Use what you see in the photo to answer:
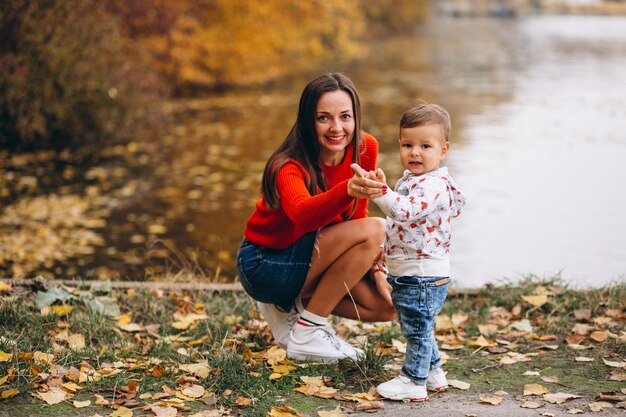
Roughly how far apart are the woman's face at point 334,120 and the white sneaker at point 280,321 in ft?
2.90

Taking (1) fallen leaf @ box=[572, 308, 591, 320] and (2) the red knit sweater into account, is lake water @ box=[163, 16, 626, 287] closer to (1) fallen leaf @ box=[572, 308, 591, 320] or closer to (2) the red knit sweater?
(1) fallen leaf @ box=[572, 308, 591, 320]

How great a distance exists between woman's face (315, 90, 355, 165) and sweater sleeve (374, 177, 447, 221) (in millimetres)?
573

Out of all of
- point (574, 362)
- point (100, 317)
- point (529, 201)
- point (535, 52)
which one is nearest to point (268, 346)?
point (100, 317)

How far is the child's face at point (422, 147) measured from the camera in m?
3.17

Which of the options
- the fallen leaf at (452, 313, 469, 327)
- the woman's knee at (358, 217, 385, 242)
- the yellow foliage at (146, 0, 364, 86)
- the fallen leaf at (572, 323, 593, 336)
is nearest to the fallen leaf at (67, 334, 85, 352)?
the woman's knee at (358, 217, 385, 242)

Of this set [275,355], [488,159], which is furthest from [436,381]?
[488,159]

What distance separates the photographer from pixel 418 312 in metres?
3.23

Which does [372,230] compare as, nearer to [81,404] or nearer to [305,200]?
[305,200]

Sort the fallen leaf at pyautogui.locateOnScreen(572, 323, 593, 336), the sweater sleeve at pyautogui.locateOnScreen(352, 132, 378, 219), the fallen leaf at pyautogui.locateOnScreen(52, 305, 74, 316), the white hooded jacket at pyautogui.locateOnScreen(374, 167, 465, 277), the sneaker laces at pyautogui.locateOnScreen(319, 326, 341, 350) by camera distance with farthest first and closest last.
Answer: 1. the fallen leaf at pyautogui.locateOnScreen(52, 305, 74, 316)
2. the fallen leaf at pyautogui.locateOnScreen(572, 323, 593, 336)
3. the sweater sleeve at pyautogui.locateOnScreen(352, 132, 378, 219)
4. the sneaker laces at pyautogui.locateOnScreen(319, 326, 341, 350)
5. the white hooded jacket at pyautogui.locateOnScreen(374, 167, 465, 277)

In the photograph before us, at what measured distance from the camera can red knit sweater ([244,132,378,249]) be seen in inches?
131

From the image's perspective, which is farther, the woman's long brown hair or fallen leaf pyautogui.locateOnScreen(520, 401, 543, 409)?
the woman's long brown hair

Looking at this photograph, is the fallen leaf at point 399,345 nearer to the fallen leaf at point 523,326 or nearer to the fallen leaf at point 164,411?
the fallen leaf at point 523,326

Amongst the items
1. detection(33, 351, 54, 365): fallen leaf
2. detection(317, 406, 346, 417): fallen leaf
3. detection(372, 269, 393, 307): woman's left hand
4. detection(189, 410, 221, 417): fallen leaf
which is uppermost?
detection(372, 269, 393, 307): woman's left hand

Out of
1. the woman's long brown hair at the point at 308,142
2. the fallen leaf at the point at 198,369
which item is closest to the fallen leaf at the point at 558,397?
the woman's long brown hair at the point at 308,142
